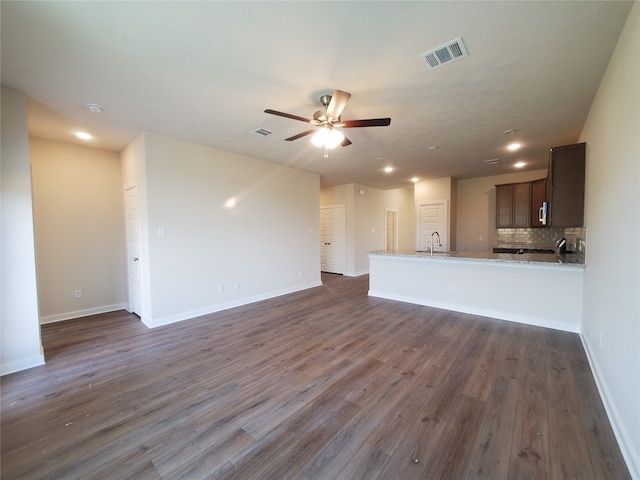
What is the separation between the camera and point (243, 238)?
15.9 ft

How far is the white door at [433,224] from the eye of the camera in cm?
689

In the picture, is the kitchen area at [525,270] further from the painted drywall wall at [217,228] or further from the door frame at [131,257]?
the door frame at [131,257]

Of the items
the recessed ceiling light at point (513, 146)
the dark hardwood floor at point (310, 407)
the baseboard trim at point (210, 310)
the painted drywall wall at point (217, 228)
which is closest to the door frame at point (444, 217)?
Answer: the recessed ceiling light at point (513, 146)

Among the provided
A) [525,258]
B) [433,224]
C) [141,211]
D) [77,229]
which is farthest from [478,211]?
[77,229]

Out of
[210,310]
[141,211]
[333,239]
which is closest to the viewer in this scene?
[141,211]

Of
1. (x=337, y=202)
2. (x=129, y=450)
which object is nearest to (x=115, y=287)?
(x=129, y=450)

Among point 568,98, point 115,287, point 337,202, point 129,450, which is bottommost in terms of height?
point 129,450

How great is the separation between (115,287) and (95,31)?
4.18 meters

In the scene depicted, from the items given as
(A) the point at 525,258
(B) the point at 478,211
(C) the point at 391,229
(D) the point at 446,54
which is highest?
(D) the point at 446,54

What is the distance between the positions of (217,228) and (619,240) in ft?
15.5

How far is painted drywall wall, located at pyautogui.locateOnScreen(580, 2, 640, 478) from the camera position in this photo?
1.53 metres

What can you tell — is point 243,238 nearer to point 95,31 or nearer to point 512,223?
point 95,31

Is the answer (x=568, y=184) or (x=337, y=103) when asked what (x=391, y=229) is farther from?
(x=337, y=103)

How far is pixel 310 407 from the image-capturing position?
2014mm
